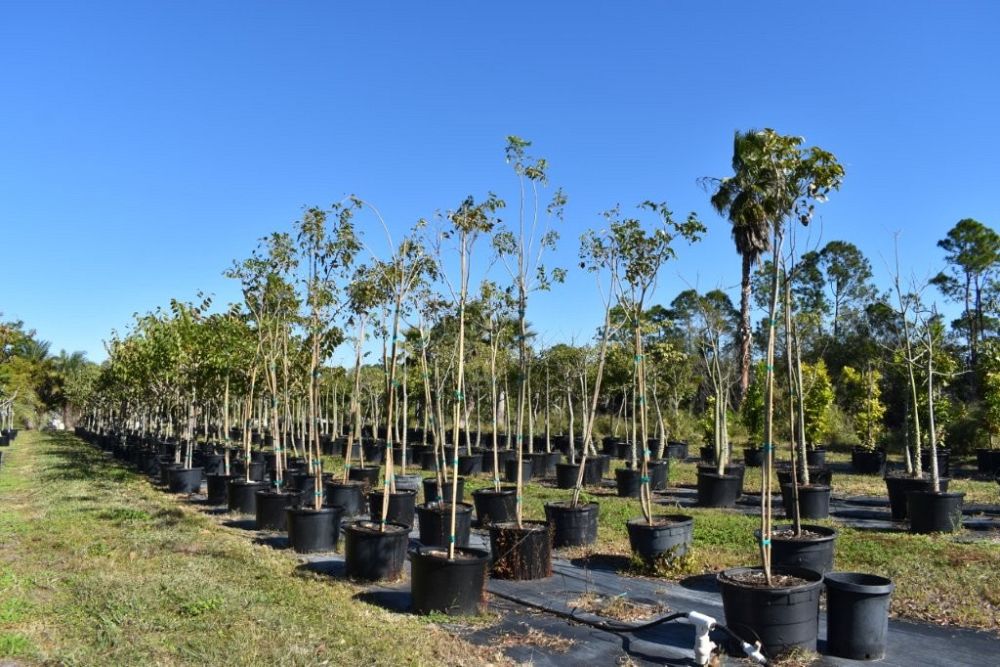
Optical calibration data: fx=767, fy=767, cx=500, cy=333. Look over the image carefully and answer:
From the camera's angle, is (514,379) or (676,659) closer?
(676,659)

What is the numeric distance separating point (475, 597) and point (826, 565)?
10.9ft

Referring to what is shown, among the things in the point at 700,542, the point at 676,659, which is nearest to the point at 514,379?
the point at 700,542

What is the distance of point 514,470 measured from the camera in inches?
616

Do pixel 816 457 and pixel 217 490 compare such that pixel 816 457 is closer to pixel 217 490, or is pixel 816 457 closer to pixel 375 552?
pixel 217 490

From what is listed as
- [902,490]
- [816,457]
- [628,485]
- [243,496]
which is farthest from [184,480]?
[816,457]

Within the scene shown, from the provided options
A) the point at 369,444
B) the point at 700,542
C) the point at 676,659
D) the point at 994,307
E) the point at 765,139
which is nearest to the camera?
the point at 676,659

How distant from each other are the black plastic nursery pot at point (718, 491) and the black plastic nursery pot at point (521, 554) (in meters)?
5.92

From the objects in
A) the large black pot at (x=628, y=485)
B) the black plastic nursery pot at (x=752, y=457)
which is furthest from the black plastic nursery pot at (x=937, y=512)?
the black plastic nursery pot at (x=752, y=457)

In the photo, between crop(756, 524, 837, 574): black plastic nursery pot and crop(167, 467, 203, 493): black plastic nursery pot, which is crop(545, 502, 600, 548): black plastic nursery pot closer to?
crop(756, 524, 837, 574): black plastic nursery pot

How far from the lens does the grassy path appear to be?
4.98m

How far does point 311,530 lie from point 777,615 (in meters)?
5.53

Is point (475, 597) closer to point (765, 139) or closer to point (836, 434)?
point (765, 139)

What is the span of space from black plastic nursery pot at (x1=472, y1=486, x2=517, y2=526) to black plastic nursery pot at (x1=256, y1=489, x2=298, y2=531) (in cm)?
253

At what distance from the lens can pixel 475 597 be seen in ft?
20.3
